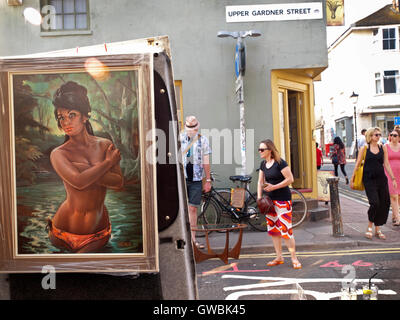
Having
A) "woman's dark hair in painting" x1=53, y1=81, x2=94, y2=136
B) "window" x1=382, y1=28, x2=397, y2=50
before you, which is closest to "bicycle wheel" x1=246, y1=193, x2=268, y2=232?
"woman's dark hair in painting" x1=53, y1=81, x2=94, y2=136

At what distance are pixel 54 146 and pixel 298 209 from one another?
774 cm

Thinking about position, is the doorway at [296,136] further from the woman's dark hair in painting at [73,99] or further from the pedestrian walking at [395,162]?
the woman's dark hair in painting at [73,99]

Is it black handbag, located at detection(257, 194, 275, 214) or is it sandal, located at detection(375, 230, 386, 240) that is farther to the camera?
sandal, located at detection(375, 230, 386, 240)

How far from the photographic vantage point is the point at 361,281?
4922 millimetres

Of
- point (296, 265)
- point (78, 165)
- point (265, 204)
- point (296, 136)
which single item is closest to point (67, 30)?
point (296, 136)

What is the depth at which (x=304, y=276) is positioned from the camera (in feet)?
17.2

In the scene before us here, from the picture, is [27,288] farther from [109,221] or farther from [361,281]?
[361,281]

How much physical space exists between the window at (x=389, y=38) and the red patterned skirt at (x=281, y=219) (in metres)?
33.9

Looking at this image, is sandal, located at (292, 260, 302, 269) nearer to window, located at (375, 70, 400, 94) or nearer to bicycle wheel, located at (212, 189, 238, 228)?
bicycle wheel, located at (212, 189, 238, 228)

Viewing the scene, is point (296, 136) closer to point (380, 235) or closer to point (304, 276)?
point (380, 235)

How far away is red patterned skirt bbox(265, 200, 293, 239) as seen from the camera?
5719 mm

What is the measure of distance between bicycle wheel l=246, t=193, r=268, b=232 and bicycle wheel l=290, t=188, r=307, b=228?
0.65m
